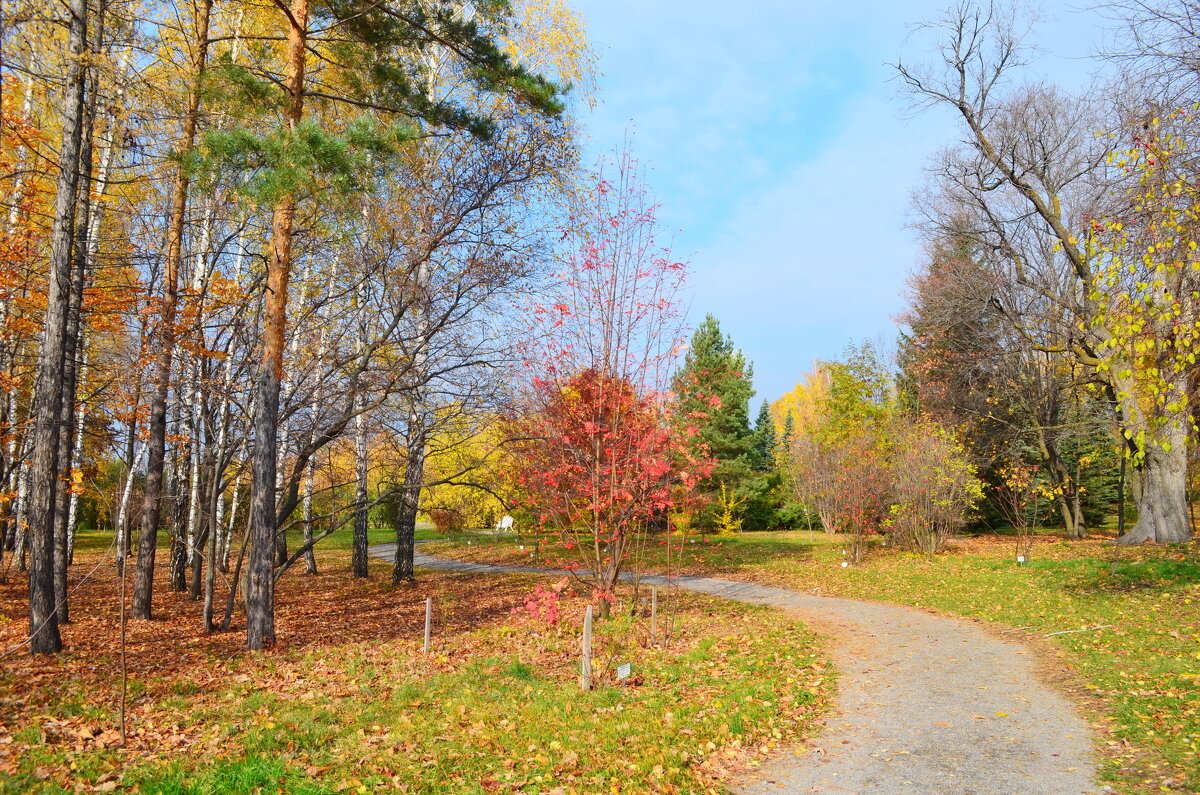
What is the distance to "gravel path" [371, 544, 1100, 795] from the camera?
4.45m

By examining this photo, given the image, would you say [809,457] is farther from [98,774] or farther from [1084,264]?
[98,774]

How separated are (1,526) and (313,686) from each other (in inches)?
496

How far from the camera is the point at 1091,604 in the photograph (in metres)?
10.3

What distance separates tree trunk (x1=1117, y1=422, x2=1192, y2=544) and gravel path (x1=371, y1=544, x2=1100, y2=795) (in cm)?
909

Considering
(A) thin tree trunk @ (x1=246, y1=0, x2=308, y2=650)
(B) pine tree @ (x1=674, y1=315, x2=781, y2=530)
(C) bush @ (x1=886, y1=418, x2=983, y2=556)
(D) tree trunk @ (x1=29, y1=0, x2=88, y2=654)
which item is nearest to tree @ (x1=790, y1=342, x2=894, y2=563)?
(C) bush @ (x1=886, y1=418, x2=983, y2=556)

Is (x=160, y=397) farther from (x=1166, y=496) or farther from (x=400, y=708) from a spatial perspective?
(x=1166, y=496)

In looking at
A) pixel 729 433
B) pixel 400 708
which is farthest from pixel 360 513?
pixel 729 433

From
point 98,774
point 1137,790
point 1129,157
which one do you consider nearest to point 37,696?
point 98,774

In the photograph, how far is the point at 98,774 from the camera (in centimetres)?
437

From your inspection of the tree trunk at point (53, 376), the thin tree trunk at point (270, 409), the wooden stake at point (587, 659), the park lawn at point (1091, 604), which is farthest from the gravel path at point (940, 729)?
the tree trunk at point (53, 376)

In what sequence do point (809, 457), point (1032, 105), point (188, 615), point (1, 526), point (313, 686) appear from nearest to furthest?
1. point (313, 686)
2. point (188, 615)
3. point (1, 526)
4. point (1032, 105)
5. point (809, 457)

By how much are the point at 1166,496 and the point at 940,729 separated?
13566 mm

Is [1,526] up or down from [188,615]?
up

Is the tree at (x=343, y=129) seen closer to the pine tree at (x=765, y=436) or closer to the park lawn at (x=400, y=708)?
the park lawn at (x=400, y=708)
